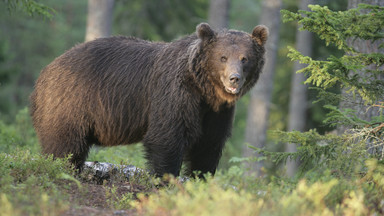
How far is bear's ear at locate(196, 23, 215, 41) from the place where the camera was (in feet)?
23.7

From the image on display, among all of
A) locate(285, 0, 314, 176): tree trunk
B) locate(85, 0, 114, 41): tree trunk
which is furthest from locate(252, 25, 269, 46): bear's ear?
locate(285, 0, 314, 176): tree trunk

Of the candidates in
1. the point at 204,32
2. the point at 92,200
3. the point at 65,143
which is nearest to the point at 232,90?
the point at 204,32

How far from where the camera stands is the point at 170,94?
7.20 meters

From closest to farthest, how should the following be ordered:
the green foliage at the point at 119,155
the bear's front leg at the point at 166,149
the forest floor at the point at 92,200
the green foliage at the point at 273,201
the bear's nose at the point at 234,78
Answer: the green foliage at the point at 273,201, the forest floor at the point at 92,200, the bear's nose at the point at 234,78, the bear's front leg at the point at 166,149, the green foliage at the point at 119,155

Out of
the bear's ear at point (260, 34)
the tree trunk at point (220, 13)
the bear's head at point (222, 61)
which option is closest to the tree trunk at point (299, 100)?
the tree trunk at point (220, 13)

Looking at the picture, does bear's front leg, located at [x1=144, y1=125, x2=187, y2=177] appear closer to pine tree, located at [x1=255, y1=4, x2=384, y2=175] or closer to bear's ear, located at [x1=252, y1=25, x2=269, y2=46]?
pine tree, located at [x1=255, y1=4, x2=384, y2=175]

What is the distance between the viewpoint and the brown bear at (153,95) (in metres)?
7.16

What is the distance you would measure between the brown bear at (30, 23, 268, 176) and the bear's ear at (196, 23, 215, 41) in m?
0.01

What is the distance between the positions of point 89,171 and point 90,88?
1.33 meters

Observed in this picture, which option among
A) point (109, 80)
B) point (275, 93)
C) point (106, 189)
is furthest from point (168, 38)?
point (106, 189)

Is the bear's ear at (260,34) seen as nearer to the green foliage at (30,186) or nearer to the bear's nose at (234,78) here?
the bear's nose at (234,78)

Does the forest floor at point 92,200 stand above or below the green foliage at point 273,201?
below

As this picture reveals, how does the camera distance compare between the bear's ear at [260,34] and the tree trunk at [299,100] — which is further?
the tree trunk at [299,100]

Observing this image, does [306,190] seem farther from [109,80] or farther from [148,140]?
[109,80]
